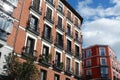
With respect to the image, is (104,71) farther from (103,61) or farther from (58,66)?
(58,66)

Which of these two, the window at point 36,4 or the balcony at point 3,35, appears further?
the window at point 36,4

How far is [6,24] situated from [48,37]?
807 centimetres

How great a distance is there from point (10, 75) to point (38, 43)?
7.87 m

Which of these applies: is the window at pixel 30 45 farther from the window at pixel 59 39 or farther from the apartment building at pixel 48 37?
the window at pixel 59 39

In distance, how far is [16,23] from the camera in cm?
2122

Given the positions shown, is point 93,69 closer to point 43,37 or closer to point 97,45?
point 97,45

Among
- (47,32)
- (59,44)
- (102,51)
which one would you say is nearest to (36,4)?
(47,32)

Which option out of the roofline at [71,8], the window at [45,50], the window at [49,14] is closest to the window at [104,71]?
the roofline at [71,8]

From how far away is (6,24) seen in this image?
1875 centimetres

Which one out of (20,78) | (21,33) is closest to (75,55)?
(21,33)

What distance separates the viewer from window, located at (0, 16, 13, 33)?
60.0ft

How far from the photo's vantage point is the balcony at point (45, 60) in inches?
898

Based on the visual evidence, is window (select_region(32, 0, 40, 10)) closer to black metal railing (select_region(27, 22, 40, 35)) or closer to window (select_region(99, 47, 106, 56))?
black metal railing (select_region(27, 22, 40, 35))

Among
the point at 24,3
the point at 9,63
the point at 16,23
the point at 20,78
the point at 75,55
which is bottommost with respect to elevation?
the point at 20,78
